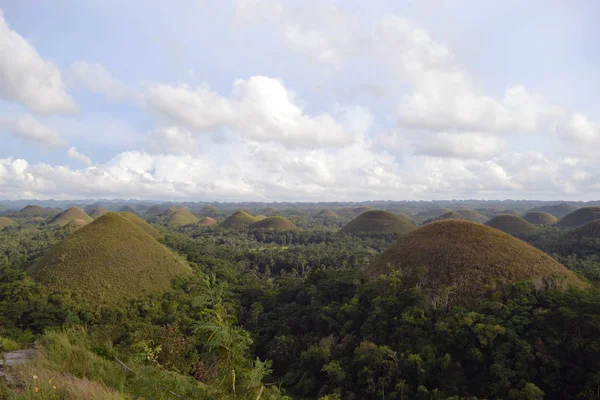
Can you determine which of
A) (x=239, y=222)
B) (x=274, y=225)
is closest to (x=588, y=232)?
(x=274, y=225)

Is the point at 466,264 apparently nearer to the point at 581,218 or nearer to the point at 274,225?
the point at 274,225

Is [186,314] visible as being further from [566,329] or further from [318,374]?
[566,329]

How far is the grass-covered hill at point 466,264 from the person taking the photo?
2589 centimetres

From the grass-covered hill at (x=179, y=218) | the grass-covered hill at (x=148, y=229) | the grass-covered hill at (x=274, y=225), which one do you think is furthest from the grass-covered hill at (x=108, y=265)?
the grass-covered hill at (x=179, y=218)

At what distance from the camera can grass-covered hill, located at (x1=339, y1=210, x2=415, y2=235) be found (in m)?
94.2

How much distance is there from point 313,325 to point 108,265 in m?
23.6

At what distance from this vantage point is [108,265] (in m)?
36.5

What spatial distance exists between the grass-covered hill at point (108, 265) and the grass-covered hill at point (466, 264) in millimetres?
23924

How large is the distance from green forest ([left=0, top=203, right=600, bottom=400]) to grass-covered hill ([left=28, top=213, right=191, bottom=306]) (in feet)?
0.63

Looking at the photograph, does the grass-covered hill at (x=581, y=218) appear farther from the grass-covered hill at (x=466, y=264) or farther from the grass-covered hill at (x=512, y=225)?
the grass-covered hill at (x=466, y=264)

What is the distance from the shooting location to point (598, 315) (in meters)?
19.2

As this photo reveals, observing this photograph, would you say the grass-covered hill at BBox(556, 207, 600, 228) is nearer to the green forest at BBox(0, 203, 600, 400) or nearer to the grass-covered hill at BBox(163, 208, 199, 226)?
the green forest at BBox(0, 203, 600, 400)

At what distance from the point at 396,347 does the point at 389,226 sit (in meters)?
75.6

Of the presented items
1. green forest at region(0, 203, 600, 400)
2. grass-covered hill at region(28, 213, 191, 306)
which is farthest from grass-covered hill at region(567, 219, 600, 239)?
grass-covered hill at region(28, 213, 191, 306)
